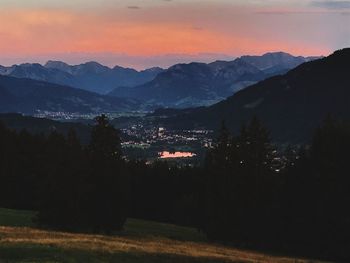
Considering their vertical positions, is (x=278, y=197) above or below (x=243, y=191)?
below

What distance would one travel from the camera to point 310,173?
61688 millimetres

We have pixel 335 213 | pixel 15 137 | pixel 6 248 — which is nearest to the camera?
pixel 6 248

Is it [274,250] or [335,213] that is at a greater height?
[335,213]

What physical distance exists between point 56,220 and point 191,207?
50639mm

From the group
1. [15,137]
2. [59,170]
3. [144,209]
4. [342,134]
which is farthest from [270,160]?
[15,137]

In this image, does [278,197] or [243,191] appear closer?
[243,191]

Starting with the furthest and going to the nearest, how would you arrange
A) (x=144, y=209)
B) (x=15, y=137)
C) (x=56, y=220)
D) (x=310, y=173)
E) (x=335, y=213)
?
(x=144, y=209), (x=15, y=137), (x=310, y=173), (x=335, y=213), (x=56, y=220)

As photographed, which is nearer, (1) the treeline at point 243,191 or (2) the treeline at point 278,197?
(1) the treeline at point 243,191

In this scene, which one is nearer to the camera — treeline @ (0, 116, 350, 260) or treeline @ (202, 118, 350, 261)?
treeline @ (0, 116, 350, 260)

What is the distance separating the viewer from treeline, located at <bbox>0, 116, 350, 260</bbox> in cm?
5209

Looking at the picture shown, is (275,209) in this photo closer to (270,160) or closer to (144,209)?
(270,160)

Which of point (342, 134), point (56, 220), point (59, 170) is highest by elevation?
point (342, 134)

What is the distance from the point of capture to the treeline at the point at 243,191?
52.1m

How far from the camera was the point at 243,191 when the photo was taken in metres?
60.0
